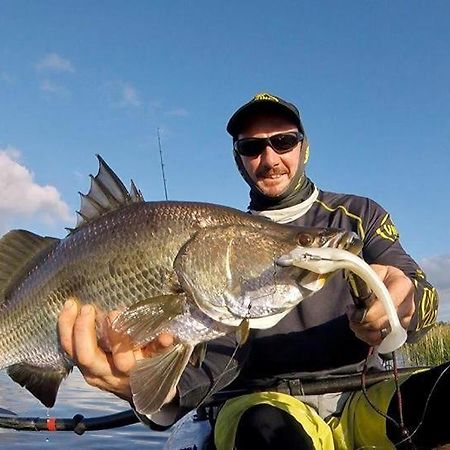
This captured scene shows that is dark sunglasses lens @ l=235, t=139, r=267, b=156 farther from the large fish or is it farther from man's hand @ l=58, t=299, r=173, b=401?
man's hand @ l=58, t=299, r=173, b=401

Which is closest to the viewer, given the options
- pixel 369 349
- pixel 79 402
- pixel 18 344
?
pixel 18 344

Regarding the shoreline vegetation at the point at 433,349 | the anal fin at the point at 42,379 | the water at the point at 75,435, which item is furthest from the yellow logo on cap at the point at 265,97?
the shoreline vegetation at the point at 433,349

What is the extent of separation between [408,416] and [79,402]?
10107 millimetres

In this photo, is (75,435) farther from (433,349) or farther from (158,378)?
(433,349)

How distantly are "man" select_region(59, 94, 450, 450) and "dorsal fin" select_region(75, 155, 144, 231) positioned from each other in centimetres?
54

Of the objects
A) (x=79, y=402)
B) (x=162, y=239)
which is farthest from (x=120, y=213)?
(x=79, y=402)

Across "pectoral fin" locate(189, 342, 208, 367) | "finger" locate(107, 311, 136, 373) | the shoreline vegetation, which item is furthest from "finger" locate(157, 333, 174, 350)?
the shoreline vegetation

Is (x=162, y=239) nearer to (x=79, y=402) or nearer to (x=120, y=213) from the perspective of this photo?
(x=120, y=213)

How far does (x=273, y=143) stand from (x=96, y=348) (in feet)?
6.35

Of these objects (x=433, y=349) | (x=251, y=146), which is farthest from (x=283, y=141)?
(x=433, y=349)

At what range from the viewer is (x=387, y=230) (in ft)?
13.1

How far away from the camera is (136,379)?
2.88 meters

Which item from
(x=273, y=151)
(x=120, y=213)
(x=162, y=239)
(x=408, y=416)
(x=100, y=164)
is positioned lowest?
(x=408, y=416)

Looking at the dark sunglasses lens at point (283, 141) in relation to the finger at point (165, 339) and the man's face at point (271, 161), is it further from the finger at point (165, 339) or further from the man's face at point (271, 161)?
the finger at point (165, 339)
